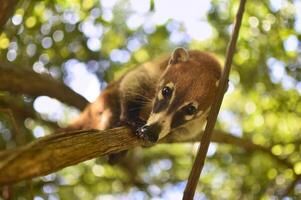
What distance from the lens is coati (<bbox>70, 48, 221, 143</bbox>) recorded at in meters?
3.40

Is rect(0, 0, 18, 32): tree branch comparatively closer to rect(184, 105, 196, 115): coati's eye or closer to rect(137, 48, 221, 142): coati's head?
rect(137, 48, 221, 142): coati's head

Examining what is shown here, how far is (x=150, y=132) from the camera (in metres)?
3.04

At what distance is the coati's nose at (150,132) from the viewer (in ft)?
9.46

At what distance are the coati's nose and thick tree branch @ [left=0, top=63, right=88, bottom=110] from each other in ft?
4.50

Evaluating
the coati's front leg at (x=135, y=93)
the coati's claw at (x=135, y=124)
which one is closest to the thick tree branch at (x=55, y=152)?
the coati's claw at (x=135, y=124)

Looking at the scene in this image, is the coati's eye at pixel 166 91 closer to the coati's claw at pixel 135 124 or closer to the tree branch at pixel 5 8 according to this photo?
the coati's claw at pixel 135 124

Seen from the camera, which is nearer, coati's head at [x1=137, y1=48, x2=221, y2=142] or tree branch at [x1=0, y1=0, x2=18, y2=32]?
tree branch at [x1=0, y1=0, x2=18, y2=32]

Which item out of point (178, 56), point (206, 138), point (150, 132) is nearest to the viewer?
point (206, 138)

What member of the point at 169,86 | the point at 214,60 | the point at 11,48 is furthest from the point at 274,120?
the point at 11,48

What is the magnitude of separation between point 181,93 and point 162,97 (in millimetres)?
140

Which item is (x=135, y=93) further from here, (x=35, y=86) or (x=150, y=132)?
(x=150, y=132)

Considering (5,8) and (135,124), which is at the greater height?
(5,8)

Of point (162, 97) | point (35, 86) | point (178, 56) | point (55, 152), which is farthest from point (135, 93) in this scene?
point (55, 152)

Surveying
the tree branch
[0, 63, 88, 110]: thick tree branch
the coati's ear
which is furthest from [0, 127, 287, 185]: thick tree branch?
[0, 63, 88, 110]: thick tree branch
